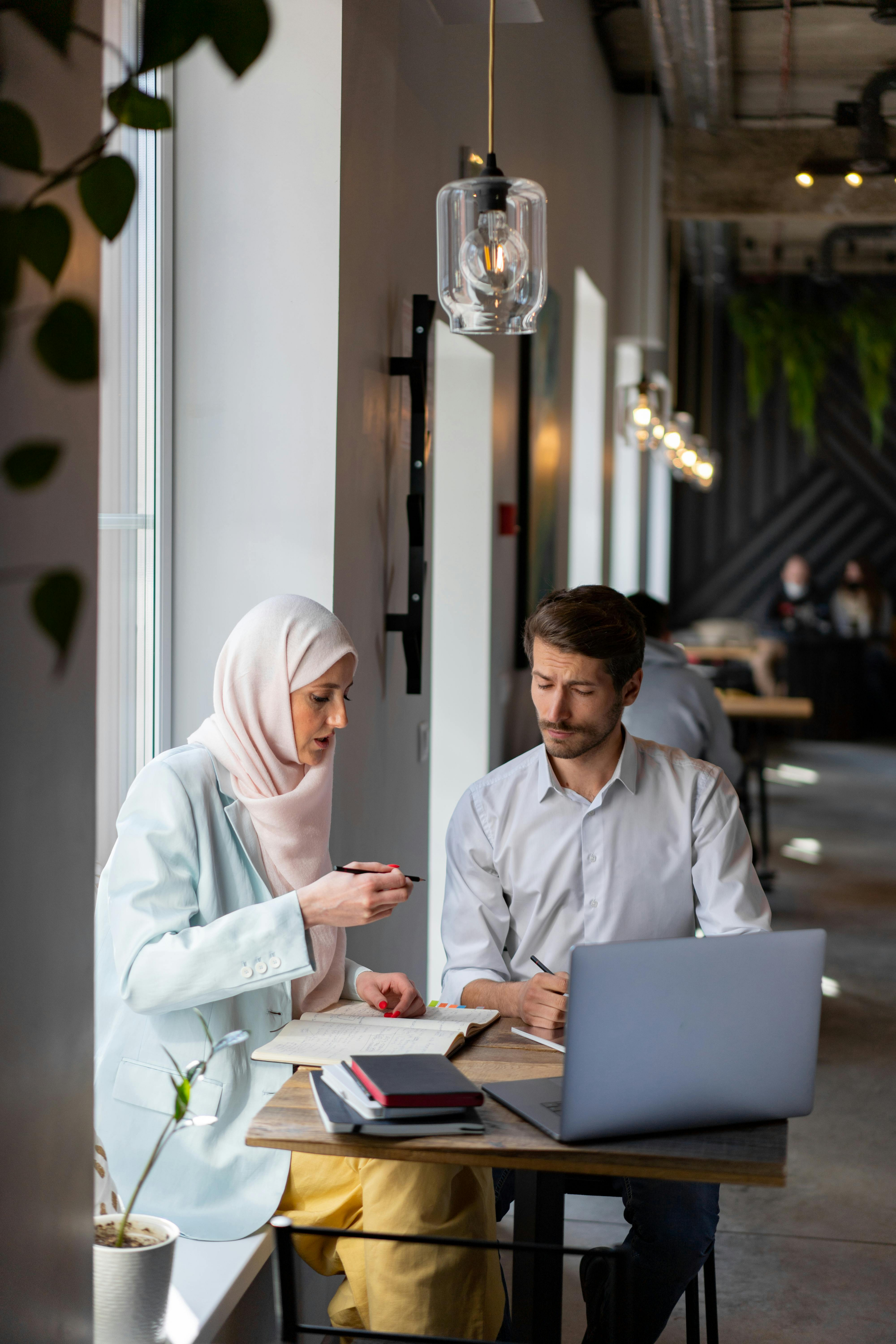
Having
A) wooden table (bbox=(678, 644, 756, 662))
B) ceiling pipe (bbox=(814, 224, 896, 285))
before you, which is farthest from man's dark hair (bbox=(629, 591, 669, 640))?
wooden table (bbox=(678, 644, 756, 662))

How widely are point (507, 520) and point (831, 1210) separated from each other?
2.67 meters

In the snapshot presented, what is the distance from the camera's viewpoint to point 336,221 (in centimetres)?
268

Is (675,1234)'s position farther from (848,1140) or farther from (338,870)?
(848,1140)

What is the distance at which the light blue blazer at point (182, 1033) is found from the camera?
2061 millimetres

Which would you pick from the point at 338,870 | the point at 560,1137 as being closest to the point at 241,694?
the point at 338,870

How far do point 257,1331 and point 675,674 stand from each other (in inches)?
127

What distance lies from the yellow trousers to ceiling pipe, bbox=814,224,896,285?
8416 millimetres

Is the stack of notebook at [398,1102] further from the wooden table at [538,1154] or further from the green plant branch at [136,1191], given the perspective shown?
the green plant branch at [136,1191]

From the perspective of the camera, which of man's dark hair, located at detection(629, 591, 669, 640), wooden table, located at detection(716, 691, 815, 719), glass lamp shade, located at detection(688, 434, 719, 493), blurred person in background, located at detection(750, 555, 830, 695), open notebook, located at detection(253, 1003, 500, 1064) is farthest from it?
blurred person in background, located at detection(750, 555, 830, 695)

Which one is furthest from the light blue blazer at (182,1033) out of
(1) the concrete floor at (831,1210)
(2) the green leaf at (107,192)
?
(2) the green leaf at (107,192)

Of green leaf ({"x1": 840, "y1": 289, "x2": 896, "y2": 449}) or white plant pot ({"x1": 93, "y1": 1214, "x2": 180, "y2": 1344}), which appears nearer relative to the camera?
white plant pot ({"x1": 93, "y1": 1214, "x2": 180, "y2": 1344})

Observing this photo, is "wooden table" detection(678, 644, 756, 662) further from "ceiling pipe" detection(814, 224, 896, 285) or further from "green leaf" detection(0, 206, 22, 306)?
"green leaf" detection(0, 206, 22, 306)

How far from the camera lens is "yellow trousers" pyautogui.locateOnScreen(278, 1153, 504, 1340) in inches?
77.3

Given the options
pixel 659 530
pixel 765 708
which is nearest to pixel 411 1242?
pixel 765 708
